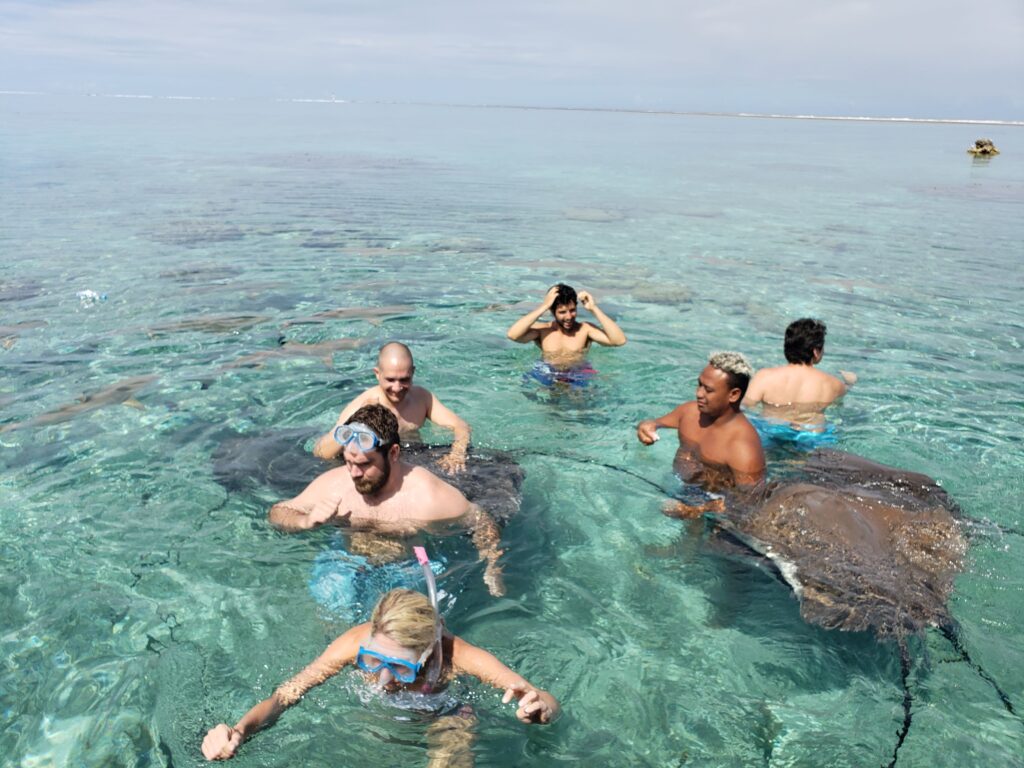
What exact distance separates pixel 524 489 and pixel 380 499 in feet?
5.29

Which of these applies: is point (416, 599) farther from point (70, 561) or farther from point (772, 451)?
point (772, 451)

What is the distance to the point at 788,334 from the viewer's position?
7070 mm

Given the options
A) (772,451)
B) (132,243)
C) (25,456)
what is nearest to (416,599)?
(772,451)

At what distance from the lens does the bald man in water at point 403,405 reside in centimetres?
584

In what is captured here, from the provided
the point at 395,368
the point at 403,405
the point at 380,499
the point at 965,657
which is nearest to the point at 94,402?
the point at 403,405

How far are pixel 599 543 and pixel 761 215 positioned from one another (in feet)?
59.4

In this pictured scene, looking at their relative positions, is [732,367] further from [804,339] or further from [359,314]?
[359,314]

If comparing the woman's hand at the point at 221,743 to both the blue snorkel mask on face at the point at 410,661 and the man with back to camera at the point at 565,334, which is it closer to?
the blue snorkel mask on face at the point at 410,661

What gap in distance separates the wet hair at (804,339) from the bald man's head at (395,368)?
341 centimetres

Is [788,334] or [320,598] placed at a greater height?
[788,334]

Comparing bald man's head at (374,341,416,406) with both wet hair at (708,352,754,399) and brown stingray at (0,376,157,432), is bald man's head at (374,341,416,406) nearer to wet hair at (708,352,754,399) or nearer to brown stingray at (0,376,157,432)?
wet hair at (708,352,754,399)

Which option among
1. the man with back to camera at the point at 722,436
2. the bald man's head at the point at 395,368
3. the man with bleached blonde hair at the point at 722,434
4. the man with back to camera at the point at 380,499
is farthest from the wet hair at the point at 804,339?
the man with back to camera at the point at 380,499

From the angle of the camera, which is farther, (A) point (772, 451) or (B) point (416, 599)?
(A) point (772, 451)

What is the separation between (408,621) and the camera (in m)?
3.24
